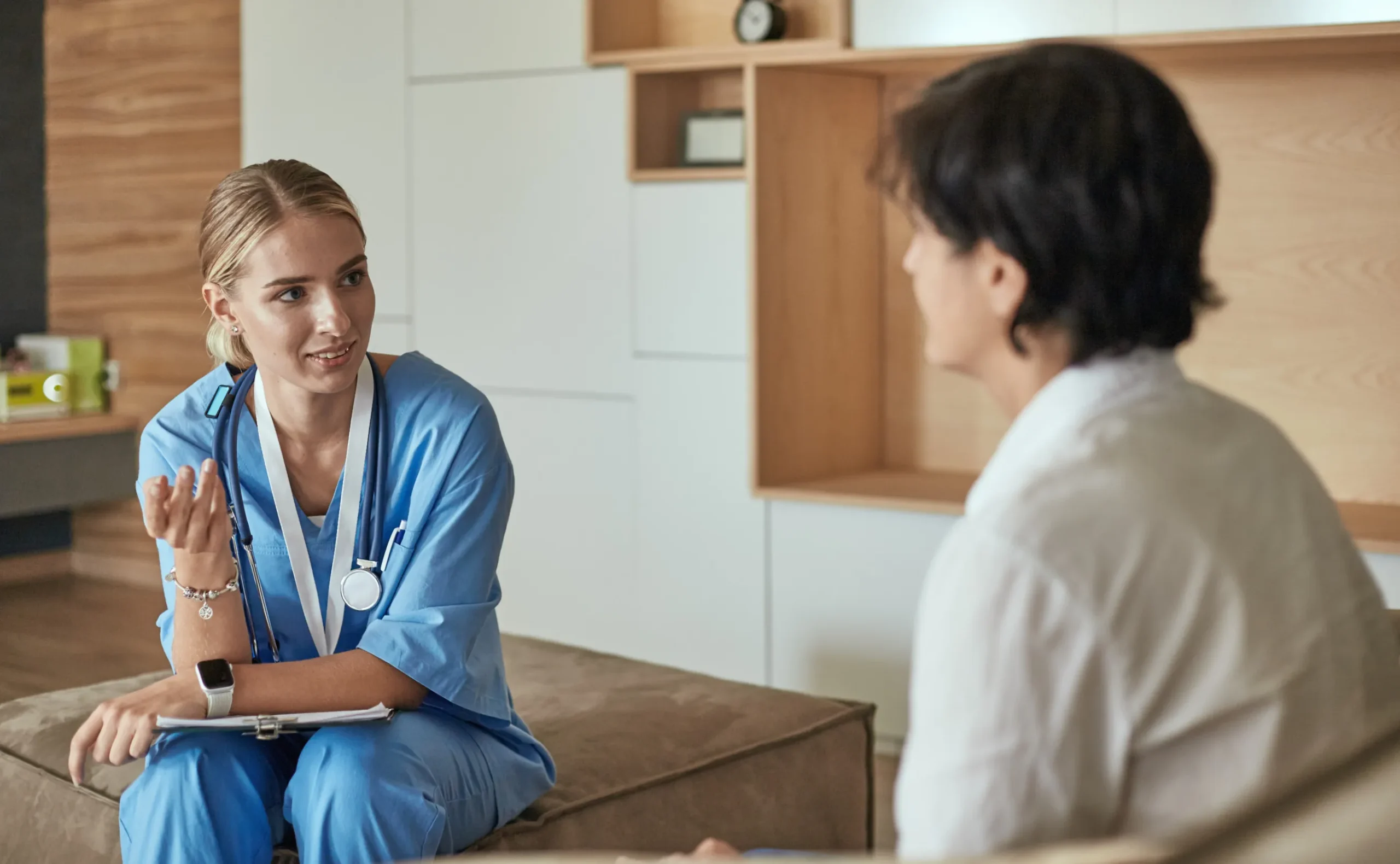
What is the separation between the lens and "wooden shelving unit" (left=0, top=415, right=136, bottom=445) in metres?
4.53

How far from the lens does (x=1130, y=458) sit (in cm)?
93

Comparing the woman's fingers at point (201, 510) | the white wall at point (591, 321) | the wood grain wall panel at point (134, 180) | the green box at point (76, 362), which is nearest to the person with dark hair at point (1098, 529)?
the woman's fingers at point (201, 510)

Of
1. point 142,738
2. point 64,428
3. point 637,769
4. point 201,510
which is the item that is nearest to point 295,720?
point 142,738

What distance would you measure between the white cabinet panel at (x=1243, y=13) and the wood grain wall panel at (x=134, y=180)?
2.78 metres

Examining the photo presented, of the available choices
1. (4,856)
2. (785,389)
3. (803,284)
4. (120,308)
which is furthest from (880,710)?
(120,308)

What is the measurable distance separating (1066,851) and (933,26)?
2550 millimetres

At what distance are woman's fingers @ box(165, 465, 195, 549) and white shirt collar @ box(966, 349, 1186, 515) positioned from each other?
1.10 metres

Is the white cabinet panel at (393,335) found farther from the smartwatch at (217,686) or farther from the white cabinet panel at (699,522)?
the smartwatch at (217,686)

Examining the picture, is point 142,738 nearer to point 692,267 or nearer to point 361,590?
point 361,590

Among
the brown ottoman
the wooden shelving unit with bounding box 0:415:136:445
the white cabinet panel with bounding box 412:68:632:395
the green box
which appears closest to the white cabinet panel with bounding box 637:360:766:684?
the white cabinet panel with bounding box 412:68:632:395

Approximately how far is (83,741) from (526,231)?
6.80ft

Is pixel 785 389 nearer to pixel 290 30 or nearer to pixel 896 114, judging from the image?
pixel 290 30

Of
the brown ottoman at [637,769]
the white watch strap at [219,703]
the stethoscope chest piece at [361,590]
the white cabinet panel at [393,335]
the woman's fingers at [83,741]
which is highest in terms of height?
the white cabinet panel at [393,335]

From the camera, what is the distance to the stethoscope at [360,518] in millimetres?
1930
